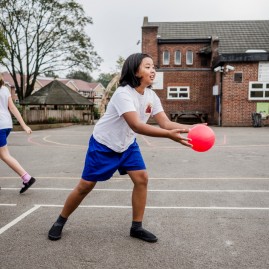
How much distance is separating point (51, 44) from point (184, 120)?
18845 mm

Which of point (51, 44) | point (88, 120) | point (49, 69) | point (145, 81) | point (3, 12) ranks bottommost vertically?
point (88, 120)

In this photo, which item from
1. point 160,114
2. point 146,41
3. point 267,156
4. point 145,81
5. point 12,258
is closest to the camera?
point 12,258

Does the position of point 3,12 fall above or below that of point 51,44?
above

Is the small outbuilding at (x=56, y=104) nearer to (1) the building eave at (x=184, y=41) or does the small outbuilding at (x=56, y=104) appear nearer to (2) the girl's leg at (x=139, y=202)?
(1) the building eave at (x=184, y=41)

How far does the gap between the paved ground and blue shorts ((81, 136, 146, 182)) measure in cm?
66

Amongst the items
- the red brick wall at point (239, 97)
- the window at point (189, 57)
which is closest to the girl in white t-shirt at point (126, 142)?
the red brick wall at point (239, 97)

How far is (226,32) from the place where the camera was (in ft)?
109

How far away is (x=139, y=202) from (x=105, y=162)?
547 millimetres

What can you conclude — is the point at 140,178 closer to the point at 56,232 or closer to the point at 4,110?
the point at 56,232

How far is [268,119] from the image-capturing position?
973 inches

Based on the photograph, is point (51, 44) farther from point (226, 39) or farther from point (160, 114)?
point (160, 114)

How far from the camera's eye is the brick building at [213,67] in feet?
81.4

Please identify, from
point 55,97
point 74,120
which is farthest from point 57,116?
point 55,97

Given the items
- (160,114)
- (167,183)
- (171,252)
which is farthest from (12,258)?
(167,183)
